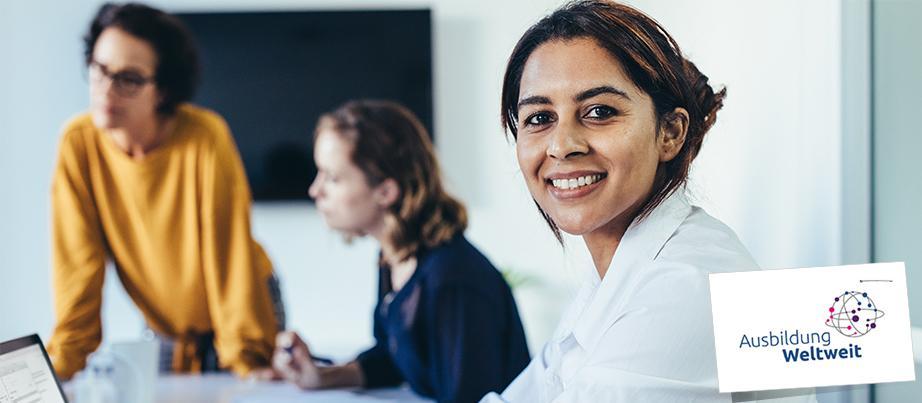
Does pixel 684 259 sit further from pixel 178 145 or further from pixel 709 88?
pixel 178 145

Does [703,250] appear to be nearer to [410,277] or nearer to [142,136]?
[410,277]

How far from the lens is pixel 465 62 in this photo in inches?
128

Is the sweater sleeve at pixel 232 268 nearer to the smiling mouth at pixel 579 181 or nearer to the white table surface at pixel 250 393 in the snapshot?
the white table surface at pixel 250 393

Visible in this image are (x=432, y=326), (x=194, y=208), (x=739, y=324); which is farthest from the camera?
(x=194, y=208)

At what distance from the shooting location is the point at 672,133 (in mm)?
898

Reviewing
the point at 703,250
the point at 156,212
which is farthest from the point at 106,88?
the point at 703,250

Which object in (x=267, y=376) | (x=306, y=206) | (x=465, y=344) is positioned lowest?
(x=267, y=376)

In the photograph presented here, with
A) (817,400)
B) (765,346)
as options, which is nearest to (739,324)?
(765,346)

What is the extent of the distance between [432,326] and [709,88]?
760mm

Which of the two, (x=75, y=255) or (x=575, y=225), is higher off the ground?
(x=575, y=225)

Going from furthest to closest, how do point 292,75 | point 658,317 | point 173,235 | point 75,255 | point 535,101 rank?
point 292,75 → point 173,235 → point 75,255 → point 535,101 → point 658,317

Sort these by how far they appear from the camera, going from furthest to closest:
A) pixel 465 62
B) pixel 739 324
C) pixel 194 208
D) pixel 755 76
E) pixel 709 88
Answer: pixel 465 62 → pixel 194 208 → pixel 755 76 → pixel 709 88 → pixel 739 324

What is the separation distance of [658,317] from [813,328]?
161mm

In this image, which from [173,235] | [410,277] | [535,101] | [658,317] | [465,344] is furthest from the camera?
[173,235]
